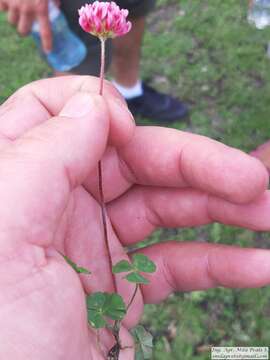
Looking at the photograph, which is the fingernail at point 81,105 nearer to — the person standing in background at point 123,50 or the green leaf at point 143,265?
the green leaf at point 143,265

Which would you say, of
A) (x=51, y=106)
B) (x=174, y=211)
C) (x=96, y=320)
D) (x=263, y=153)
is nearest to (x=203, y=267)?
(x=174, y=211)

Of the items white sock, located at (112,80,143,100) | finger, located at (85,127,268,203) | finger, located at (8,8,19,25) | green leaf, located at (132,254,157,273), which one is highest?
finger, located at (8,8,19,25)

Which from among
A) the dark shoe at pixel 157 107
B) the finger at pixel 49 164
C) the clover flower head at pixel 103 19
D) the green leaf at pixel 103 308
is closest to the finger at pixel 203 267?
the green leaf at pixel 103 308

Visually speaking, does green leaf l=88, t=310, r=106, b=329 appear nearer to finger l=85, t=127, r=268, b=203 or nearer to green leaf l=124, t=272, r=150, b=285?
green leaf l=124, t=272, r=150, b=285

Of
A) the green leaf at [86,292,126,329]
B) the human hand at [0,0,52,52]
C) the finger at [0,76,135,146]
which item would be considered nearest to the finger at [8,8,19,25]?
the human hand at [0,0,52,52]

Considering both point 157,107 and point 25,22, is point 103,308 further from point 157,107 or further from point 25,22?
point 157,107
